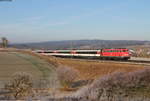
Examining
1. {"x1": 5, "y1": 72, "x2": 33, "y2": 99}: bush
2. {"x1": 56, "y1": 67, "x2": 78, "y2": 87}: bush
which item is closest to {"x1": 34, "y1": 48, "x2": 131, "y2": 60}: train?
{"x1": 56, "y1": 67, "x2": 78, "y2": 87}: bush

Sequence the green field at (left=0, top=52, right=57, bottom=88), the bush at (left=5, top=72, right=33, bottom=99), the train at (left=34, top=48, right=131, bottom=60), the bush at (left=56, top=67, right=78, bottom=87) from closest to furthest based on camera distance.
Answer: the bush at (left=5, top=72, right=33, bottom=99) < the bush at (left=56, top=67, right=78, bottom=87) < the green field at (left=0, top=52, right=57, bottom=88) < the train at (left=34, top=48, right=131, bottom=60)

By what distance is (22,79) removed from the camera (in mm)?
20594

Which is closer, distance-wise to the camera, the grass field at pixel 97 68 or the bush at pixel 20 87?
the bush at pixel 20 87

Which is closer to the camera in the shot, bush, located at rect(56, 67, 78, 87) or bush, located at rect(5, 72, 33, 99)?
bush, located at rect(5, 72, 33, 99)

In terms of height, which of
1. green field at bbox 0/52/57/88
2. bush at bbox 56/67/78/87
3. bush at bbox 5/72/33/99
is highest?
bush at bbox 5/72/33/99

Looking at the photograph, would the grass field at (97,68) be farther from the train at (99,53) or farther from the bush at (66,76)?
the bush at (66,76)

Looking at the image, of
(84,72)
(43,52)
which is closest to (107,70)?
(84,72)

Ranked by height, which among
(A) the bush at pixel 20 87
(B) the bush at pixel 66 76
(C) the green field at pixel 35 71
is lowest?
(C) the green field at pixel 35 71

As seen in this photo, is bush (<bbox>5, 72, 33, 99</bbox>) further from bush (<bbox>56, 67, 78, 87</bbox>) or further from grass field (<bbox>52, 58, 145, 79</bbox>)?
grass field (<bbox>52, 58, 145, 79</bbox>)

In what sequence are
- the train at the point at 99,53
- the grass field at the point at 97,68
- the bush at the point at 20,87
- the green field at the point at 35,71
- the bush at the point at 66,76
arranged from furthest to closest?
the train at the point at 99,53 < the grass field at the point at 97,68 < the green field at the point at 35,71 < the bush at the point at 66,76 < the bush at the point at 20,87

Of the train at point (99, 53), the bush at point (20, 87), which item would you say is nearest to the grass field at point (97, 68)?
the train at point (99, 53)

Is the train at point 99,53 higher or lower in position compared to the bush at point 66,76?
higher

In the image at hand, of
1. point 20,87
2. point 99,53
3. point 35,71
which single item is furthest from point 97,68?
point 20,87

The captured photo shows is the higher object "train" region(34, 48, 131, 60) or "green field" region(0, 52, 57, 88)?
"train" region(34, 48, 131, 60)
